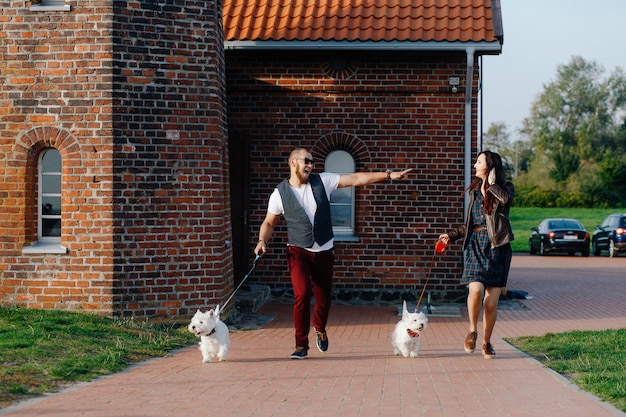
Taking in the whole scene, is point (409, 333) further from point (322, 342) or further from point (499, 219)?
point (499, 219)

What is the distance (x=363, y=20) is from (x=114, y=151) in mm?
5622

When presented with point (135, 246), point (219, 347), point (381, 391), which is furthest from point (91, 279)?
point (381, 391)

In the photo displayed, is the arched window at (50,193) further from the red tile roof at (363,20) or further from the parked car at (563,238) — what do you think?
the parked car at (563,238)

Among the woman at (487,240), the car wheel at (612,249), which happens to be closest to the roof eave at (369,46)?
the woman at (487,240)

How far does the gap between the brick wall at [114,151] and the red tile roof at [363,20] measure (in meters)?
3.19

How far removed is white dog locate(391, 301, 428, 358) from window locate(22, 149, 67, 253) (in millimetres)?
5234

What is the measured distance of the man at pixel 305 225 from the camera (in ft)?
30.8

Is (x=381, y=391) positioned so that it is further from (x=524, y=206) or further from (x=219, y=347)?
(x=524, y=206)

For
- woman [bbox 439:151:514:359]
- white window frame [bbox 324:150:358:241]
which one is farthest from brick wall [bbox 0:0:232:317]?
woman [bbox 439:151:514:359]

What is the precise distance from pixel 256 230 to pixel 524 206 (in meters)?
48.2

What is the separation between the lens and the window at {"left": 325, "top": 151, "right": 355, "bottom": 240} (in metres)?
16.0

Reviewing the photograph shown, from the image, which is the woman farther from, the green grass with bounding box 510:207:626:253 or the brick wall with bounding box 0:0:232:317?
the green grass with bounding box 510:207:626:253

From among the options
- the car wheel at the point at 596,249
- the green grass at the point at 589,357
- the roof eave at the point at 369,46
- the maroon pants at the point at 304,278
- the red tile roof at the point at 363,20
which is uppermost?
the red tile roof at the point at 363,20

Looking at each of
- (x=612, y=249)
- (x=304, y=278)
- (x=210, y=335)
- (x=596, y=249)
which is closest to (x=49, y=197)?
(x=210, y=335)
